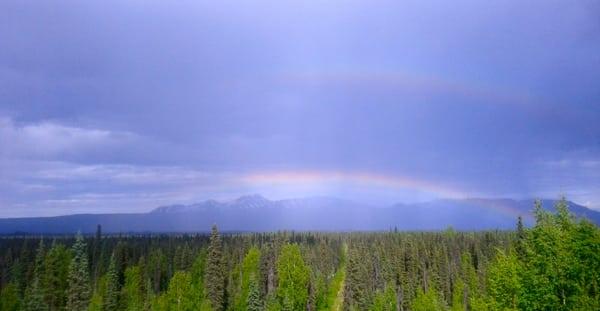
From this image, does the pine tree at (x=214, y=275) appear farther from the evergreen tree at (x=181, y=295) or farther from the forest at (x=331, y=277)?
the evergreen tree at (x=181, y=295)

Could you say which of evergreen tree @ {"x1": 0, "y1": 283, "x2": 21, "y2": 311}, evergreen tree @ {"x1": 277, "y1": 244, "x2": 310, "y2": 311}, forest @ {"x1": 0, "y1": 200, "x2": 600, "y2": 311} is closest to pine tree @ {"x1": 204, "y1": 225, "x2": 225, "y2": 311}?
forest @ {"x1": 0, "y1": 200, "x2": 600, "y2": 311}

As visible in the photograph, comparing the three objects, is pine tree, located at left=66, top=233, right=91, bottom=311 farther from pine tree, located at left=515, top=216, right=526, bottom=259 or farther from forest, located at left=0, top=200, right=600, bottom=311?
pine tree, located at left=515, top=216, right=526, bottom=259

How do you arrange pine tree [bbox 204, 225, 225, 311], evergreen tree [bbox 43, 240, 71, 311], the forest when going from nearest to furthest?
the forest < evergreen tree [bbox 43, 240, 71, 311] < pine tree [bbox 204, 225, 225, 311]

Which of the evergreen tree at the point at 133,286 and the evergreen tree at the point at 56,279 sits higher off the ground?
the evergreen tree at the point at 56,279

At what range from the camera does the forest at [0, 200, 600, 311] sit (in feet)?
108

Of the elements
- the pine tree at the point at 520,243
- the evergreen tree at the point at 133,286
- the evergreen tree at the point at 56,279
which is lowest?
the evergreen tree at the point at 133,286

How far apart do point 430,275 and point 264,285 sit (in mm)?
40302

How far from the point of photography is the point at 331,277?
158 metres

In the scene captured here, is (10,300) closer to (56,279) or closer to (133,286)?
(56,279)

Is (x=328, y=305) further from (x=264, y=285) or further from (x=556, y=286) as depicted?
(x=556, y=286)

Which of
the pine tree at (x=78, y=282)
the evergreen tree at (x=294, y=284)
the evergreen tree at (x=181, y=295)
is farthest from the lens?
the evergreen tree at (x=294, y=284)

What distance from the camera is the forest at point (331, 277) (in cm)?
3284

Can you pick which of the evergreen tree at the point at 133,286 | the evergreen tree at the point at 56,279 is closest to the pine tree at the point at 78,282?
the evergreen tree at the point at 56,279

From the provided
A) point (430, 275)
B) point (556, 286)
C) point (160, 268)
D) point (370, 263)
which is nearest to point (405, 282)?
point (430, 275)
